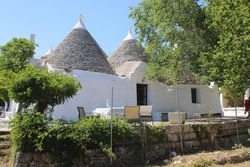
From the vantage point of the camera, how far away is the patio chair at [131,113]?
8094mm

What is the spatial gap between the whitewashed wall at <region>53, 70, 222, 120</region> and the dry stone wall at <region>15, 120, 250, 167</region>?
15.5 feet

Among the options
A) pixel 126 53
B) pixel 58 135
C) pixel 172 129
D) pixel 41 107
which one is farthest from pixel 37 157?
pixel 126 53

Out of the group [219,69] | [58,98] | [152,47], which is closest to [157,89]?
[152,47]

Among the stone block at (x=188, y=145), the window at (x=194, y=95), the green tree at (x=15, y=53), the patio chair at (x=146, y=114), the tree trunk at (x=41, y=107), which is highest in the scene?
the green tree at (x=15, y=53)

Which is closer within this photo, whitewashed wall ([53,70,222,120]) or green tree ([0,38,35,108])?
whitewashed wall ([53,70,222,120])

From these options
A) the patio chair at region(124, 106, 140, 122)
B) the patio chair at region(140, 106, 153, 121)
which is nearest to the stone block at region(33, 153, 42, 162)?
the patio chair at region(124, 106, 140, 122)

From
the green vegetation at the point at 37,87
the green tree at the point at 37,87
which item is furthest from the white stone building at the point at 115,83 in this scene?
the green tree at the point at 37,87

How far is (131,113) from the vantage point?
8180mm

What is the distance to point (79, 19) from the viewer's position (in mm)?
16859

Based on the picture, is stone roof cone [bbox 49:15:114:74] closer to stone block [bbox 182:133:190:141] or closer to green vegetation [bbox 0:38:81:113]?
green vegetation [bbox 0:38:81:113]

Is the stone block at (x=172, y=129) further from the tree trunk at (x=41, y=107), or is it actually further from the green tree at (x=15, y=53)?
the green tree at (x=15, y=53)

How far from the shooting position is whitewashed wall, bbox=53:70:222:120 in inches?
472

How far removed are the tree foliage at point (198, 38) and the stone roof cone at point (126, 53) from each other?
2.89 m

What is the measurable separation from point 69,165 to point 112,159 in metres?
1.20
